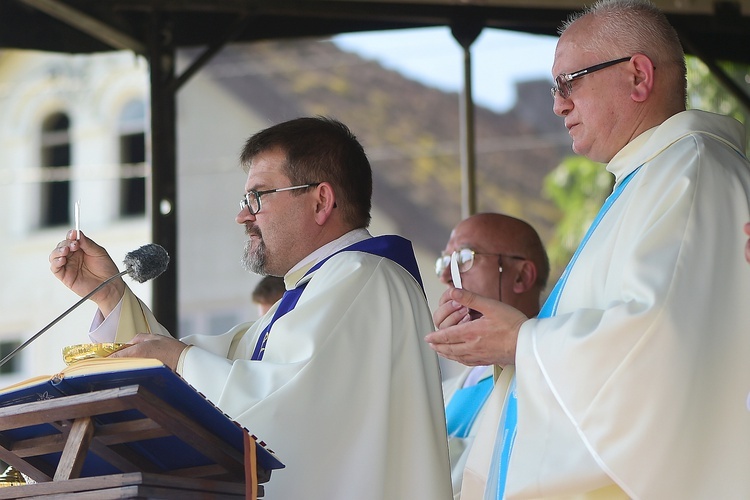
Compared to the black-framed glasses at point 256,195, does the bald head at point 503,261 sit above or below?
below

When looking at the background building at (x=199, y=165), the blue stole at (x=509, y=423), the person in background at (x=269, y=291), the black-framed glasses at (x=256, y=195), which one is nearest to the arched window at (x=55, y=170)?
the background building at (x=199, y=165)

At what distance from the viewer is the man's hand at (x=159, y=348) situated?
3549mm

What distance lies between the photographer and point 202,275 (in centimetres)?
2408

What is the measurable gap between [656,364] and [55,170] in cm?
2289

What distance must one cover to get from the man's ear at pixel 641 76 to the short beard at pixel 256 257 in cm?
137

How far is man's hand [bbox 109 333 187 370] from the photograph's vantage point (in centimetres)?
355

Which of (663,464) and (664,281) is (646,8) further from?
(663,464)

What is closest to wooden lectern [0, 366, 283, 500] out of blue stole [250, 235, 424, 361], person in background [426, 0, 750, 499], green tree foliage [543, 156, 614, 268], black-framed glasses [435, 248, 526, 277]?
person in background [426, 0, 750, 499]

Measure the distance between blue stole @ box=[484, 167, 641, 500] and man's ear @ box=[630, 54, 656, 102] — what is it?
8.4 inches

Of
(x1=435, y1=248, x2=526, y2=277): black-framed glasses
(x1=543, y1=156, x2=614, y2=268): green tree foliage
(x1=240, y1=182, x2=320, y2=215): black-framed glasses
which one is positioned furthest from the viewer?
(x1=543, y1=156, x2=614, y2=268): green tree foliage

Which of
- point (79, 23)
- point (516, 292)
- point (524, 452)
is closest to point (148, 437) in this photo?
point (524, 452)

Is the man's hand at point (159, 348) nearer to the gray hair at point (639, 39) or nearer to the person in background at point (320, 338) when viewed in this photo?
the person in background at point (320, 338)

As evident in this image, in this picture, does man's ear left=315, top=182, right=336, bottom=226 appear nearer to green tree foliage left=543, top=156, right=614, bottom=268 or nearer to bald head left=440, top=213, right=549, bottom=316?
bald head left=440, top=213, right=549, bottom=316

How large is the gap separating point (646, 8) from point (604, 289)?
87 centimetres
